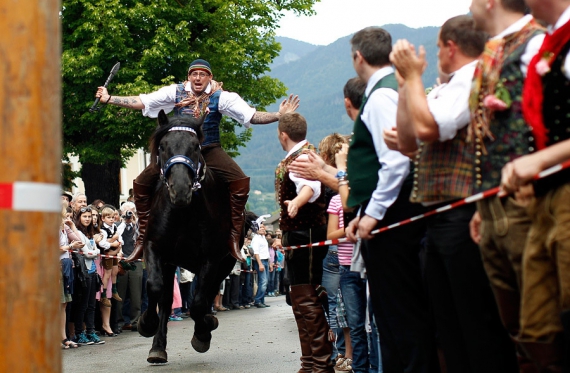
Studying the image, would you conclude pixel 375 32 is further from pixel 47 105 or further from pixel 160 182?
pixel 160 182

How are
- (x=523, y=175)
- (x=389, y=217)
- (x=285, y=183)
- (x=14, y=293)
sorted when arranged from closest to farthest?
1. (x=14, y=293)
2. (x=523, y=175)
3. (x=389, y=217)
4. (x=285, y=183)

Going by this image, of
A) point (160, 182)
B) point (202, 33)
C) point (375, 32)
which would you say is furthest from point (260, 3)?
point (375, 32)

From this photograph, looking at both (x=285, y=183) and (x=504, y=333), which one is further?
(x=285, y=183)

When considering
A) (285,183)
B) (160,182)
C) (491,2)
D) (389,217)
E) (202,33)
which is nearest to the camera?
(491,2)

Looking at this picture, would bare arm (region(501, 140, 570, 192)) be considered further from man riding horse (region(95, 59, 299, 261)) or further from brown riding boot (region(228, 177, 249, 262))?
brown riding boot (region(228, 177, 249, 262))

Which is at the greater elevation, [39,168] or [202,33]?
[202,33]

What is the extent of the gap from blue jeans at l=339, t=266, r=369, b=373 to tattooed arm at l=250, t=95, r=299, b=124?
2.03 m

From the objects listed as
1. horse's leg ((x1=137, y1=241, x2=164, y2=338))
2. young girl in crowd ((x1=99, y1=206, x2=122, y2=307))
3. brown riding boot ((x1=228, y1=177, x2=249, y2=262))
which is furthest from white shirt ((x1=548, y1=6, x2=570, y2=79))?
young girl in crowd ((x1=99, y1=206, x2=122, y2=307))

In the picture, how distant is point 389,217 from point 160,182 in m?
5.43

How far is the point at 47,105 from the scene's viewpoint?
3.02 metres

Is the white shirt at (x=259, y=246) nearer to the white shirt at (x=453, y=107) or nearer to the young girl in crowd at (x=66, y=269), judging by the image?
the young girl in crowd at (x=66, y=269)

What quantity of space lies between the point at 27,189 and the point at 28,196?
23mm

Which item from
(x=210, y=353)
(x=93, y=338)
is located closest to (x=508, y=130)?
(x=210, y=353)

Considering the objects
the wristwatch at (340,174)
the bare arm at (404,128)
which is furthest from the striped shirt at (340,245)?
the bare arm at (404,128)
